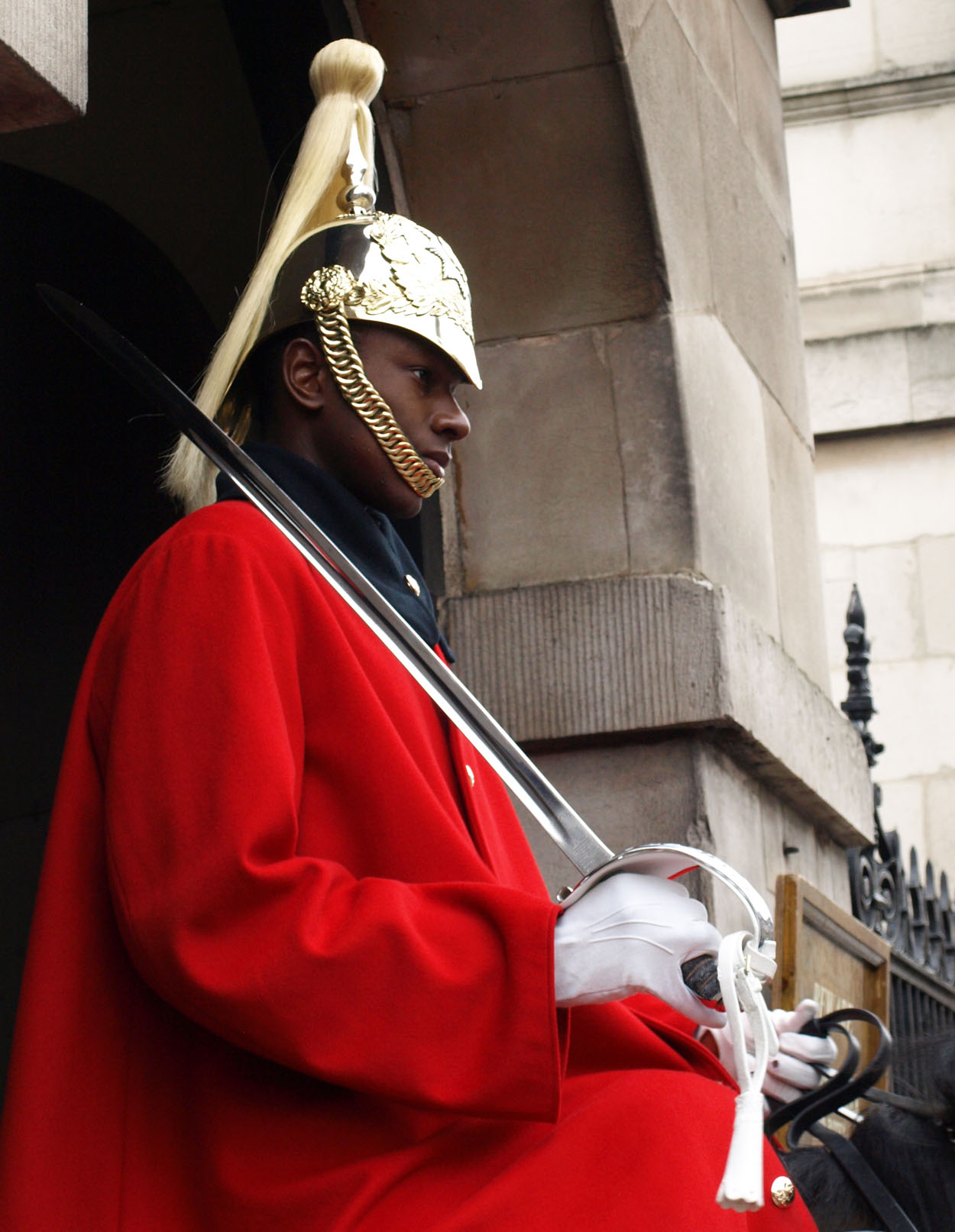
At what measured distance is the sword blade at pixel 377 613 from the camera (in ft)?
8.05

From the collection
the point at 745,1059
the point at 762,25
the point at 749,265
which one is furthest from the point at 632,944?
the point at 762,25

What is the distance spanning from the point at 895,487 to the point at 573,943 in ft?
26.7

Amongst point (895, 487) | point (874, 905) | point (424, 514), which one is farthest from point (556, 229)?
point (895, 487)

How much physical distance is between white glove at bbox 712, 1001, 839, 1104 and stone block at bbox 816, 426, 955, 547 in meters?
7.38

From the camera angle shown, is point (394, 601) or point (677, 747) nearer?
point (394, 601)

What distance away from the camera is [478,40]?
4672 millimetres

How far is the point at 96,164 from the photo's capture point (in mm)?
5367

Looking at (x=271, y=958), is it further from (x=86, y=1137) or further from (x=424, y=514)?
(x=424, y=514)

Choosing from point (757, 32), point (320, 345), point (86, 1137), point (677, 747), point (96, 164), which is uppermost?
point (757, 32)

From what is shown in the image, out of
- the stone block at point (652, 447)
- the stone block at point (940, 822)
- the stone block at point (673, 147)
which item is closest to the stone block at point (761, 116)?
the stone block at point (673, 147)

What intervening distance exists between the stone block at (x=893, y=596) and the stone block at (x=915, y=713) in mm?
127

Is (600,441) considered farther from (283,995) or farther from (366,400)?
(283,995)

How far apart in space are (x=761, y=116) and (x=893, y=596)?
15.1ft

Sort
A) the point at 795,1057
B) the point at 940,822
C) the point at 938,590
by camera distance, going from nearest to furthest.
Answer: the point at 795,1057
the point at 940,822
the point at 938,590
